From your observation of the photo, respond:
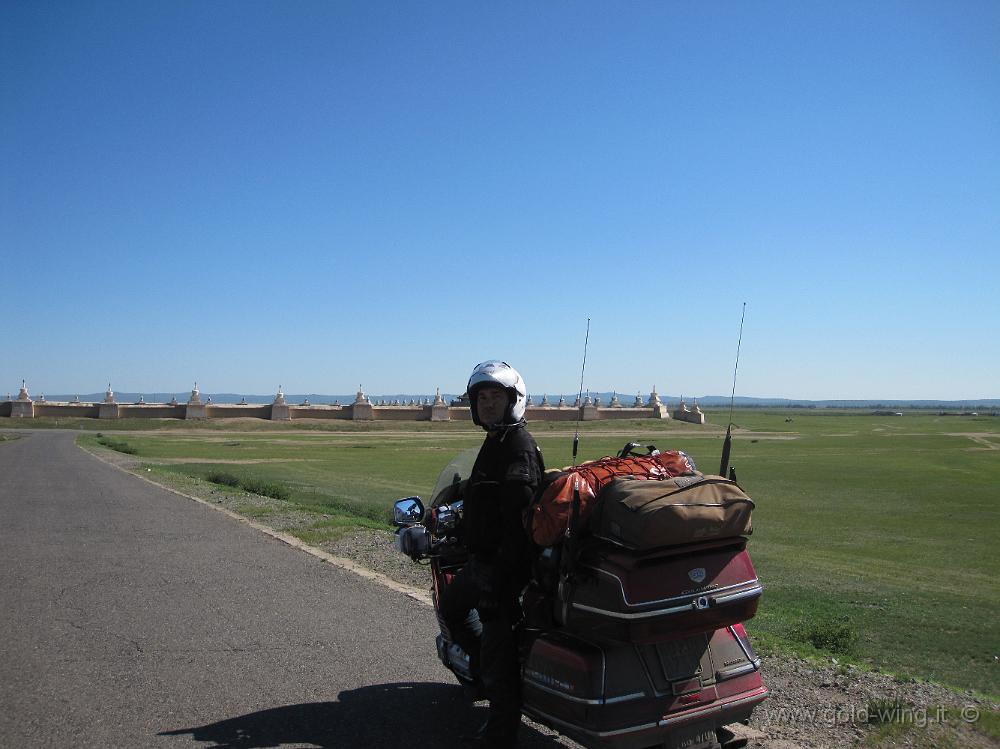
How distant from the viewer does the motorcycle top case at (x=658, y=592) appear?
12.1ft

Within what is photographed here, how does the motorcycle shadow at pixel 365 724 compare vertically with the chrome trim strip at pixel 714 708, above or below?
below

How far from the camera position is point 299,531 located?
40.0ft

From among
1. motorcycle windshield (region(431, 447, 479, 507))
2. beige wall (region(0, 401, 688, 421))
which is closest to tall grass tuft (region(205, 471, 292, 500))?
motorcycle windshield (region(431, 447, 479, 507))

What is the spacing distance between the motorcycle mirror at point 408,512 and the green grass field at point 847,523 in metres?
3.21

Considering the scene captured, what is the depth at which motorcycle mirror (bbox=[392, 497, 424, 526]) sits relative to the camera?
5.11 m

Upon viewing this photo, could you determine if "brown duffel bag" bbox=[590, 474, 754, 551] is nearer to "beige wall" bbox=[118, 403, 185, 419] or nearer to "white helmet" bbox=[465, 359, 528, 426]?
"white helmet" bbox=[465, 359, 528, 426]

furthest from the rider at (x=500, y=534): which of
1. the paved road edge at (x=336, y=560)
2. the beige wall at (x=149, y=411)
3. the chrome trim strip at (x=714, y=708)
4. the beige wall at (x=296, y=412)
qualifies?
the beige wall at (x=149, y=411)

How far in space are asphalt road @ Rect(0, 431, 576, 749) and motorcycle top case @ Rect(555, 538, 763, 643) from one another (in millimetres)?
1513

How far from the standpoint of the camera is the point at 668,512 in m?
3.65

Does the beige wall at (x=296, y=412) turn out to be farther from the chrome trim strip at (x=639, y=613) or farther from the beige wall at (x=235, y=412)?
the chrome trim strip at (x=639, y=613)

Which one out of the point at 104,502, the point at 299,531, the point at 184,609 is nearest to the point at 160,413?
the point at 104,502

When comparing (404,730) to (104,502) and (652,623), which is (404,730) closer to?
(652,623)

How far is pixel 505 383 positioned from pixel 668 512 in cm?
128

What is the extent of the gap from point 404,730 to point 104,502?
1308 centimetres
